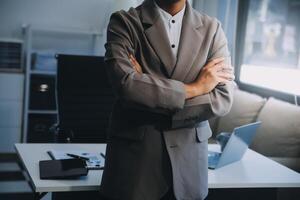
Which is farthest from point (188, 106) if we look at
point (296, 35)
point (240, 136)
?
point (296, 35)

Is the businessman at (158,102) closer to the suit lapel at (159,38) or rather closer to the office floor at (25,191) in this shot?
the suit lapel at (159,38)

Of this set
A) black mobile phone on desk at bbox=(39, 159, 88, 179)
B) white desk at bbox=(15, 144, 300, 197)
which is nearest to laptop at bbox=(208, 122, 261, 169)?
white desk at bbox=(15, 144, 300, 197)

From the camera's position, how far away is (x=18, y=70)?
5.17 meters

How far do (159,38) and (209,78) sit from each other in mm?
237

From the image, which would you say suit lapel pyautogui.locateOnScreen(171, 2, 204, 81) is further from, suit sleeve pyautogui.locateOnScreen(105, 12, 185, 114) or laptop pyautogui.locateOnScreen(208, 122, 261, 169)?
laptop pyautogui.locateOnScreen(208, 122, 261, 169)

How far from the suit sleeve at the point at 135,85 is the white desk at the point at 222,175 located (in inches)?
20.1

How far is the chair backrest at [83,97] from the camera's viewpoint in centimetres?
367

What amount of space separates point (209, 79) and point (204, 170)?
13.0 inches

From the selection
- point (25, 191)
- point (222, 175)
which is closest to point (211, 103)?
point (222, 175)

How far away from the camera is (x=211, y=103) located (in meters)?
1.73

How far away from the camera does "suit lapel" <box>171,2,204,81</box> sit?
170 cm

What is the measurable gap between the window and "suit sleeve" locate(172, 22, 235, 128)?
82.2 inches

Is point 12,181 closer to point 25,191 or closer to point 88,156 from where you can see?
point 25,191

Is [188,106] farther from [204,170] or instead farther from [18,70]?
[18,70]
